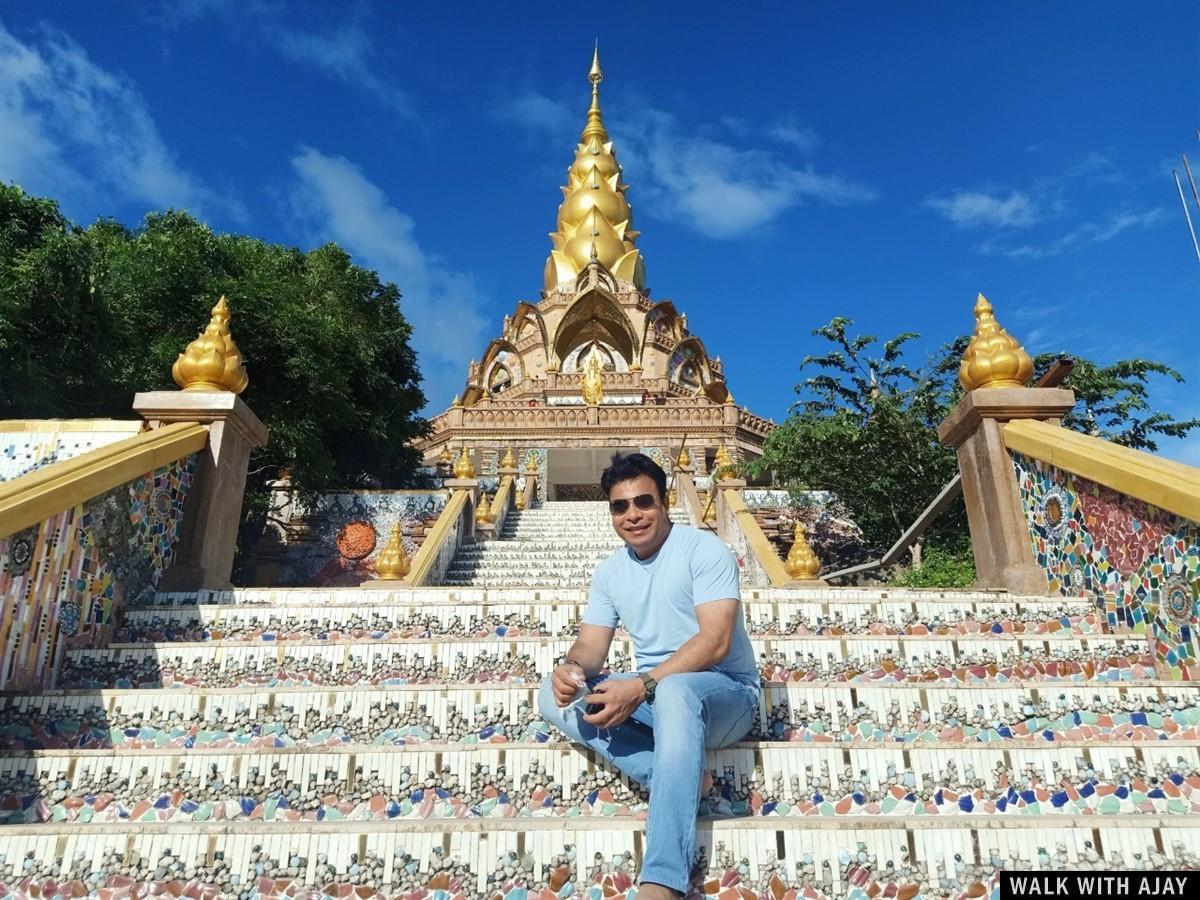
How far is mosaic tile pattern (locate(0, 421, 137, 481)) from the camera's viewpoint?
4.63 metres

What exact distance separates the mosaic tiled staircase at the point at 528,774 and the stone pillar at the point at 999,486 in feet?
3.17

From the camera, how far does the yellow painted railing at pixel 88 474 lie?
10.1 ft

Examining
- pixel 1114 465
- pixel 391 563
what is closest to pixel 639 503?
pixel 1114 465

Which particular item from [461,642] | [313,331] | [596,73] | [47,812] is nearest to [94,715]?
[47,812]

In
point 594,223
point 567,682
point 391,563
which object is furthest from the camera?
point 594,223

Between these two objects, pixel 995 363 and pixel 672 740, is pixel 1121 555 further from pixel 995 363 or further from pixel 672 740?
pixel 672 740

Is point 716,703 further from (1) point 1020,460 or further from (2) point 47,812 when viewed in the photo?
(1) point 1020,460

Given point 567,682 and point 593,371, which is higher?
point 593,371

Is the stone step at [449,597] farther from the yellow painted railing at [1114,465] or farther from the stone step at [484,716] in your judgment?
the stone step at [484,716]

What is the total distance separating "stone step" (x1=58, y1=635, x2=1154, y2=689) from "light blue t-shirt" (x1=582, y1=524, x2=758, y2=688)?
0.72 metres

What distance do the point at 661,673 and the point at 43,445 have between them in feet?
14.8

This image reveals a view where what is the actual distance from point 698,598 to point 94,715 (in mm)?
2351

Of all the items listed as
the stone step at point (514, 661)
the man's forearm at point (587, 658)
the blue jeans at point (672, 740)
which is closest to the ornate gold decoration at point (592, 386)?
the stone step at point (514, 661)

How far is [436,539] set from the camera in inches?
292
